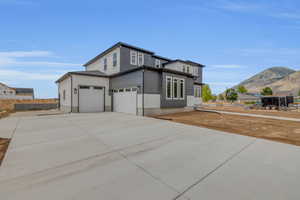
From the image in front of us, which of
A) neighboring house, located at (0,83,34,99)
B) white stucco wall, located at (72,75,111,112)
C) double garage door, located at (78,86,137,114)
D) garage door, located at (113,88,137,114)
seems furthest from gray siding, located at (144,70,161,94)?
neighboring house, located at (0,83,34,99)

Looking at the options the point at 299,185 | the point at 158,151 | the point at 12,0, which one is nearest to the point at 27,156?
the point at 158,151

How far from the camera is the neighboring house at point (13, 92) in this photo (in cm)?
3742

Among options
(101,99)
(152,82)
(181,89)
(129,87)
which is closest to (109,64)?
(101,99)

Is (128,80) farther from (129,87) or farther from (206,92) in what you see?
(206,92)

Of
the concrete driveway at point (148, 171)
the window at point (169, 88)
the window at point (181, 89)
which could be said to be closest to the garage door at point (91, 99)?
the window at point (169, 88)

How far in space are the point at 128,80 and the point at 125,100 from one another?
6.61 ft

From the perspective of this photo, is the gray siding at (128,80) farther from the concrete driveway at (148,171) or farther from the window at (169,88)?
the concrete driveway at (148,171)

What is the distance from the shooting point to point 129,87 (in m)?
11.3

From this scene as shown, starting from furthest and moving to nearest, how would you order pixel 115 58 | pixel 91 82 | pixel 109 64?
pixel 109 64, pixel 115 58, pixel 91 82

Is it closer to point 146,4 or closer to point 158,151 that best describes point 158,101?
point 158,151

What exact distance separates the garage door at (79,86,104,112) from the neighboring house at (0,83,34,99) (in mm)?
43218

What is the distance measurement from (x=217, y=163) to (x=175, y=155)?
0.97 metres

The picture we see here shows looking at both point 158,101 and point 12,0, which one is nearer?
point 12,0

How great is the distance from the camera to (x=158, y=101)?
1095cm
